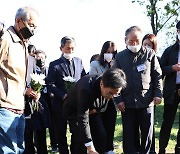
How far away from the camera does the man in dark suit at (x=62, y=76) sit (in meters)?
5.44

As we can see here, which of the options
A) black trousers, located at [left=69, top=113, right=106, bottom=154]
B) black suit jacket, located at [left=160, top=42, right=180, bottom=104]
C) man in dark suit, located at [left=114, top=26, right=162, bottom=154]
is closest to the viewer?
black trousers, located at [left=69, top=113, right=106, bottom=154]

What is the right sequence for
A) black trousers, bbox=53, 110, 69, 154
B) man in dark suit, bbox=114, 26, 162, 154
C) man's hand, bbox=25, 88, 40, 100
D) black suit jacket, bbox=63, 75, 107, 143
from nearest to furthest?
black suit jacket, bbox=63, 75, 107, 143 < man's hand, bbox=25, 88, 40, 100 < man in dark suit, bbox=114, 26, 162, 154 < black trousers, bbox=53, 110, 69, 154

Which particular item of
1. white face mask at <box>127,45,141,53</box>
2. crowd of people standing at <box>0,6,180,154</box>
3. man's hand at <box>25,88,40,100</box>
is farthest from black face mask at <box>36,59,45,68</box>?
white face mask at <box>127,45,141,53</box>

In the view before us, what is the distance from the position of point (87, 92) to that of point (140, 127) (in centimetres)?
149

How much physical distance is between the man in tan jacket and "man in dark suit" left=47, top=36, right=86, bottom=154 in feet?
5.50

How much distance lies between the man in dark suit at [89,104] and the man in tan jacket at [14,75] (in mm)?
680

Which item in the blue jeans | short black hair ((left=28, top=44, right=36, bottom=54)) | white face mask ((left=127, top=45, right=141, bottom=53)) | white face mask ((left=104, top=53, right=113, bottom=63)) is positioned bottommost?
the blue jeans

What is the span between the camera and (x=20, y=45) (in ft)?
12.0

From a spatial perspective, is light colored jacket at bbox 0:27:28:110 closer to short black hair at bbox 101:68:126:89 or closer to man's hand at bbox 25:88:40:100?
short black hair at bbox 101:68:126:89

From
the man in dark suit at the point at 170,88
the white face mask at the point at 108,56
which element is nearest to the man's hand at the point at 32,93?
the white face mask at the point at 108,56

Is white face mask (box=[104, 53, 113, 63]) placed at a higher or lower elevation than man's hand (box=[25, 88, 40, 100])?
higher

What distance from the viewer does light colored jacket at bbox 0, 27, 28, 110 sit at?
343cm

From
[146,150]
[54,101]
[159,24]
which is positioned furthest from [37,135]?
[159,24]

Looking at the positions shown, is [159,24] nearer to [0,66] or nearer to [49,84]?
[49,84]
